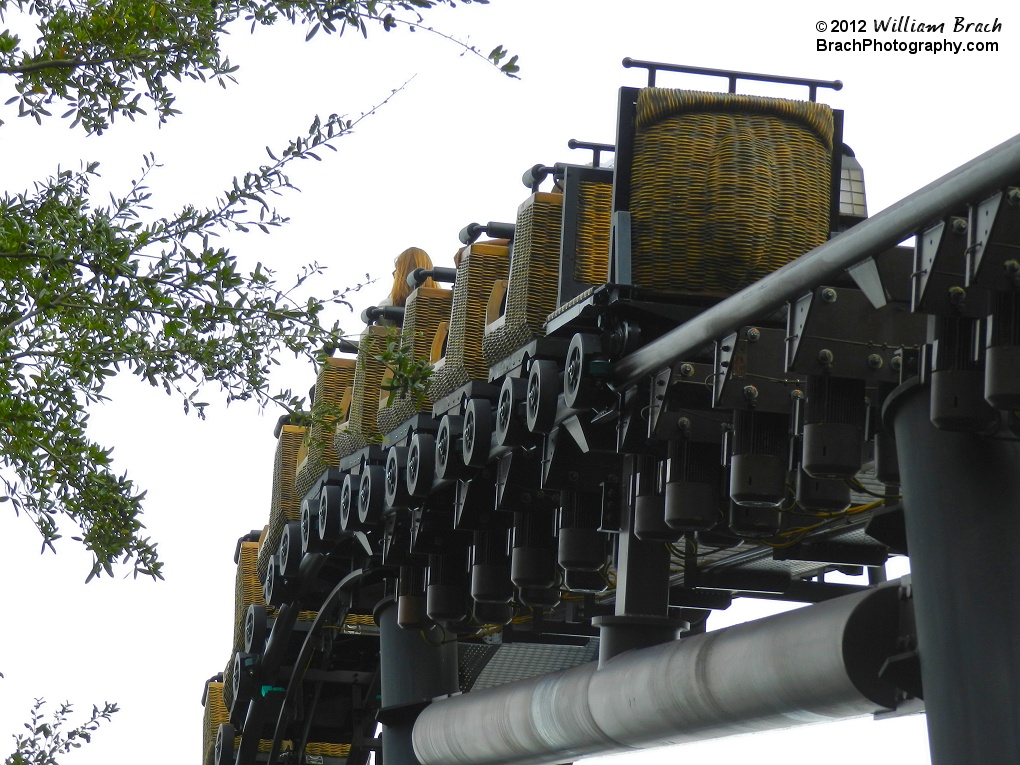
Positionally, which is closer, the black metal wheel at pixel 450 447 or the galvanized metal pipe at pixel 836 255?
the galvanized metal pipe at pixel 836 255

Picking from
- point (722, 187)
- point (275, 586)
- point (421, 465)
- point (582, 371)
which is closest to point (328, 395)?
point (275, 586)

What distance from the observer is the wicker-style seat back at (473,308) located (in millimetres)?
7617

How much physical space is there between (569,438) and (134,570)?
273cm

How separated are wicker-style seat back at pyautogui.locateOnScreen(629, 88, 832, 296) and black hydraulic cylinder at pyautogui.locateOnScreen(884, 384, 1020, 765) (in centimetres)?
175

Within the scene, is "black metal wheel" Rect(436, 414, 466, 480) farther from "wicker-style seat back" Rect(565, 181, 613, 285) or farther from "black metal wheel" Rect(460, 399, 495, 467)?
"wicker-style seat back" Rect(565, 181, 613, 285)

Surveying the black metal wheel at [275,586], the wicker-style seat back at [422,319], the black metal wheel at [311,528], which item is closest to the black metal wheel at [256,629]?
the black metal wheel at [275,586]

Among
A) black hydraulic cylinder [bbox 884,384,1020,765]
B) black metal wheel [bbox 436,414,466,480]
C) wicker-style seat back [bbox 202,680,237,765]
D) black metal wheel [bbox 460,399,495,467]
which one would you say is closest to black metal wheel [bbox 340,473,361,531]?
black metal wheel [bbox 436,414,466,480]

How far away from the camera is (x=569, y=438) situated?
668 centimetres

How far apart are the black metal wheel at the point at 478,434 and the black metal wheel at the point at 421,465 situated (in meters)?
0.76

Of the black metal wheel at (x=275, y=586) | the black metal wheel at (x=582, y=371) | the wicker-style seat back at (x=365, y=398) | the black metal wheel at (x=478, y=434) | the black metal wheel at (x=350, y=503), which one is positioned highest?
the wicker-style seat back at (x=365, y=398)

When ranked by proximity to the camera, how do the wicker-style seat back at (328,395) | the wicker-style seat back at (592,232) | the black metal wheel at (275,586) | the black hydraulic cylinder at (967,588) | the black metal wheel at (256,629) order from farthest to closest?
the black metal wheel at (256,629) < the black metal wheel at (275,586) < the wicker-style seat back at (328,395) < the wicker-style seat back at (592,232) < the black hydraulic cylinder at (967,588)

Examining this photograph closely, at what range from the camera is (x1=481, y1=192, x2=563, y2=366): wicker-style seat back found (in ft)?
22.3

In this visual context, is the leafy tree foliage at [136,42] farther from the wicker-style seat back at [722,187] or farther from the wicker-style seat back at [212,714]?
the wicker-style seat back at [212,714]

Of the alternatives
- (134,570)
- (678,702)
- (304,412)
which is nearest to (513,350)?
(678,702)
